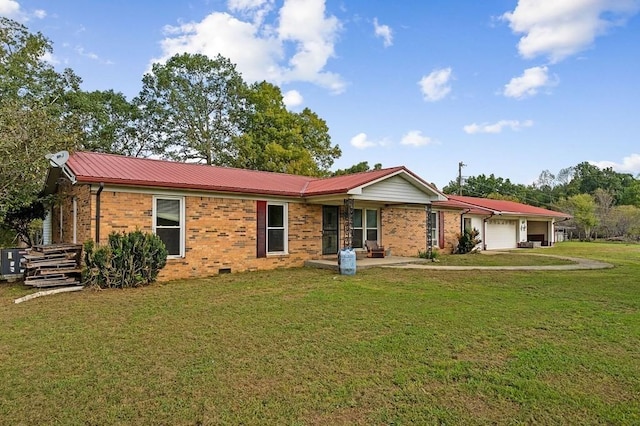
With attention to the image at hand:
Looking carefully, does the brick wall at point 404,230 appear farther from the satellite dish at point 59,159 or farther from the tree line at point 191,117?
the tree line at point 191,117

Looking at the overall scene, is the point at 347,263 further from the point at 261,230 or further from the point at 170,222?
the point at 170,222

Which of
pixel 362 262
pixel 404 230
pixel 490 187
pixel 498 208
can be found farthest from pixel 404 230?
pixel 490 187

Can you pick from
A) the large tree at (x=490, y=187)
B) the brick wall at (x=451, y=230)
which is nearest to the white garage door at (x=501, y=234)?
the brick wall at (x=451, y=230)

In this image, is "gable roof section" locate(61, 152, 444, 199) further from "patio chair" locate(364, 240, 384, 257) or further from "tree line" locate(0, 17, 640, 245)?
"tree line" locate(0, 17, 640, 245)

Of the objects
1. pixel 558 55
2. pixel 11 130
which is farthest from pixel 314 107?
pixel 11 130

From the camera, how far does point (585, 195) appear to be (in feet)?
136

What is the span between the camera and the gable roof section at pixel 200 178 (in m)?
9.85

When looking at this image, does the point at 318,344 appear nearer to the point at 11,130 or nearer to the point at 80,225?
the point at 80,225

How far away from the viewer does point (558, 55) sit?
582 inches

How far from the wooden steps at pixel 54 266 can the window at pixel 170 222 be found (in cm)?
191

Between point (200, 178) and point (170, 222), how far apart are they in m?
1.70

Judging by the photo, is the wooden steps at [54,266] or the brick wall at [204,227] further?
the brick wall at [204,227]

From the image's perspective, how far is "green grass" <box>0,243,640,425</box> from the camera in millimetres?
A: 3277

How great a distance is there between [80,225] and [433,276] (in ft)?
30.7
